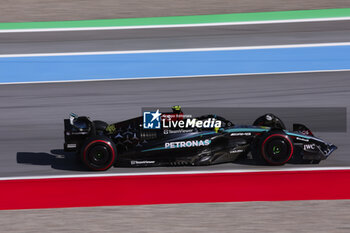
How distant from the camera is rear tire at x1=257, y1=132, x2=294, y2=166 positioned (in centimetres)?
710

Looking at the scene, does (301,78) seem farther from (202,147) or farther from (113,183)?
(113,183)


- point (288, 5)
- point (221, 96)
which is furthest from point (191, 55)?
point (288, 5)

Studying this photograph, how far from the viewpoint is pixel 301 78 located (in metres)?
10.9

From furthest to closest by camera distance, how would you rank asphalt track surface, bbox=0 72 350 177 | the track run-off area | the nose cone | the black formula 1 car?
asphalt track surface, bbox=0 72 350 177 → the nose cone → the black formula 1 car → the track run-off area

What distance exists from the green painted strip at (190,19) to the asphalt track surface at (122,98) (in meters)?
1.46

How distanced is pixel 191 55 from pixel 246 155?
5.30m

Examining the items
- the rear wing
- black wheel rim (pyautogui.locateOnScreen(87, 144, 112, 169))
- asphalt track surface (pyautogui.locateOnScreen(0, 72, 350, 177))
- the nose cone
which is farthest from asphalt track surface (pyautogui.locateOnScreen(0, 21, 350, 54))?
black wheel rim (pyautogui.locateOnScreen(87, 144, 112, 169))

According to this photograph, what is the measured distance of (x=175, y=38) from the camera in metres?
13.5

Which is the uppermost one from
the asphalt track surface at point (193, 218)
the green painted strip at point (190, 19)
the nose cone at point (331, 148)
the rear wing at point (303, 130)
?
the green painted strip at point (190, 19)

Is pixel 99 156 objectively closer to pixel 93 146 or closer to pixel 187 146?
pixel 93 146

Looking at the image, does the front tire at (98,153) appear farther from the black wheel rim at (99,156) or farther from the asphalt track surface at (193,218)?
the asphalt track surface at (193,218)

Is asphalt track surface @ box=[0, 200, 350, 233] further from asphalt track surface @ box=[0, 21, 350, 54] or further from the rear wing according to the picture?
asphalt track surface @ box=[0, 21, 350, 54]

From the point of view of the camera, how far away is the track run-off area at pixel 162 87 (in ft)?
21.6

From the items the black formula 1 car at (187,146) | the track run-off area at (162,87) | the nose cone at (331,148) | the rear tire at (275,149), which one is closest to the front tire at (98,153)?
the black formula 1 car at (187,146)
